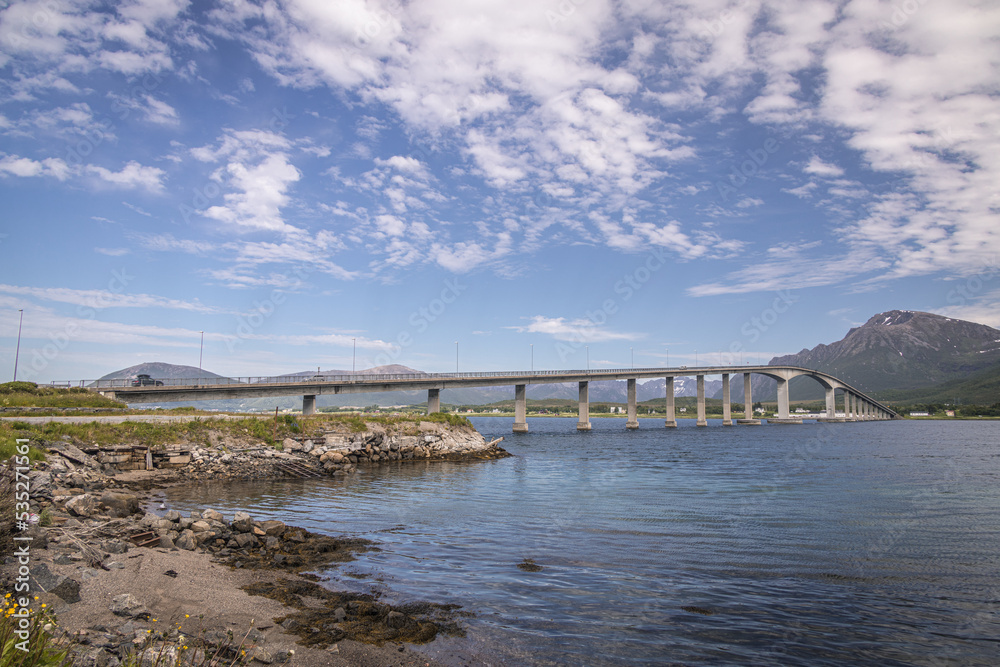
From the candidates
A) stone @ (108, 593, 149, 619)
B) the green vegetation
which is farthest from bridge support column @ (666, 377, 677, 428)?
stone @ (108, 593, 149, 619)

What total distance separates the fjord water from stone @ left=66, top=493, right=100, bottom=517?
7232 millimetres

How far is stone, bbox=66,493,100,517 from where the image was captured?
1838cm

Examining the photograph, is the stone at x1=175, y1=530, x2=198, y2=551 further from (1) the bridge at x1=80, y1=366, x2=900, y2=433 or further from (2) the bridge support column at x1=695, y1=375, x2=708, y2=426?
(2) the bridge support column at x1=695, y1=375, x2=708, y2=426

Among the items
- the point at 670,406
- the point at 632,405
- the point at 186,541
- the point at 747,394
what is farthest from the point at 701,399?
the point at 186,541

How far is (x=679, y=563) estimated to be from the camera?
17531 mm

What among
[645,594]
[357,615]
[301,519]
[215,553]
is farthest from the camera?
[301,519]

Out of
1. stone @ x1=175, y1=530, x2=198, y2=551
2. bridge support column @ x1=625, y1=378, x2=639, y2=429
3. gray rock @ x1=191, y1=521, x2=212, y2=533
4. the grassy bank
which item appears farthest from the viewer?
bridge support column @ x1=625, y1=378, x2=639, y2=429

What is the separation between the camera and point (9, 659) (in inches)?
211

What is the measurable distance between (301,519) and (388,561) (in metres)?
9.05

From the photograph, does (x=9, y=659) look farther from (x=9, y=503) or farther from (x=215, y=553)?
(x=215, y=553)

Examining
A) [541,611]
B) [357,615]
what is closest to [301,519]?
[357,615]

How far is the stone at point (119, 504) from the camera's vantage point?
2016 cm

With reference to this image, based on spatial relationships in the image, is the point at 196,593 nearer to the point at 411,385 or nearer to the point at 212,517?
the point at 212,517

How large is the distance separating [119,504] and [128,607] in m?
13.1
